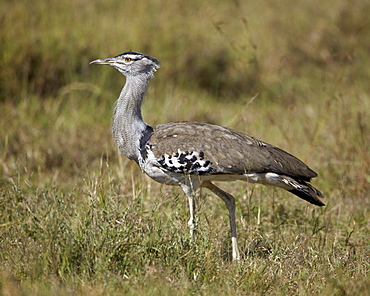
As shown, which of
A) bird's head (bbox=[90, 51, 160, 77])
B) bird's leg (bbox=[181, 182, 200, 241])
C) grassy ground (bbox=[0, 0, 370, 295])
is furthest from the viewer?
bird's head (bbox=[90, 51, 160, 77])

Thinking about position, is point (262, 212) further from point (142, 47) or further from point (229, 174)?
point (142, 47)

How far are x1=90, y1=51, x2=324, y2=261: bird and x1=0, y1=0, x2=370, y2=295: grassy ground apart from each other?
18 cm

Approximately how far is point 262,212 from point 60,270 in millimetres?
1798

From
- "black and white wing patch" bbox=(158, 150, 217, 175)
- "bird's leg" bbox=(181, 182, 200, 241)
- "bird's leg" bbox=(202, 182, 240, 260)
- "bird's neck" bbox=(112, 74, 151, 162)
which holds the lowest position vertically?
"bird's leg" bbox=(202, 182, 240, 260)

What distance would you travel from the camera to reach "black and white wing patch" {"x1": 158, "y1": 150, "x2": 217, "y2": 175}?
3.37 metres

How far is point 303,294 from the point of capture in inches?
113

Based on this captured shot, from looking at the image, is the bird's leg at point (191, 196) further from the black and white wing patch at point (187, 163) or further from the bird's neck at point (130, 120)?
the bird's neck at point (130, 120)

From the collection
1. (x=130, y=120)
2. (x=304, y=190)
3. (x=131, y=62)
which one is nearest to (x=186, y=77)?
(x=131, y=62)

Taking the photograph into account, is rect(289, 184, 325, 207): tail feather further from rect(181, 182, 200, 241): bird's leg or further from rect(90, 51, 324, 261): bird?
rect(181, 182, 200, 241): bird's leg

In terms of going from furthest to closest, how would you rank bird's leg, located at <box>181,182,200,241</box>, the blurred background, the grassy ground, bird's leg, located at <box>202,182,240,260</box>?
the blurred background, bird's leg, located at <box>202,182,240,260</box>, bird's leg, located at <box>181,182,200,241</box>, the grassy ground

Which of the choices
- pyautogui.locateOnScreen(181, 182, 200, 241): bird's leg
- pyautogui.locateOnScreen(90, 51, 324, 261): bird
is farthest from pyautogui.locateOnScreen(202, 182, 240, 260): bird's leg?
pyautogui.locateOnScreen(181, 182, 200, 241): bird's leg

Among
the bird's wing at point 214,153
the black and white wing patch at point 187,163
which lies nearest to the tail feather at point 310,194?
the bird's wing at point 214,153

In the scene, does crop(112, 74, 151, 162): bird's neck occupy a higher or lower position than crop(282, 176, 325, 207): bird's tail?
higher

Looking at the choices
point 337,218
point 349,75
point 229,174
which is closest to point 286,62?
point 349,75
